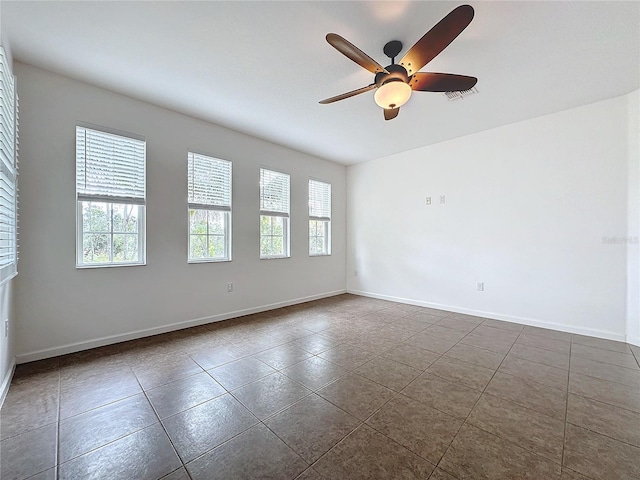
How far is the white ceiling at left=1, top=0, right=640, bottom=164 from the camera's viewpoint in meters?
1.98

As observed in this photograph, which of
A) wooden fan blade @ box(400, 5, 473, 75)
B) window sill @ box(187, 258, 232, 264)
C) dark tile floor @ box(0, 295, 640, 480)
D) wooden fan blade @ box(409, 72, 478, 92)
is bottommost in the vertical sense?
dark tile floor @ box(0, 295, 640, 480)

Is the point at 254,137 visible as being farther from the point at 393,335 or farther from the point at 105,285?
the point at 393,335

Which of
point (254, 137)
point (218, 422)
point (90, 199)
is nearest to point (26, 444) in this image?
point (218, 422)

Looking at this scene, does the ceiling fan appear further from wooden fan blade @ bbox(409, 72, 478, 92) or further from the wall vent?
the wall vent

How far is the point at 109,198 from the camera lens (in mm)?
3062

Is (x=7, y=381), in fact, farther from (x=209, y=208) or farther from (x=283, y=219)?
(x=283, y=219)

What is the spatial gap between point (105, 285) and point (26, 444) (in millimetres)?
1738

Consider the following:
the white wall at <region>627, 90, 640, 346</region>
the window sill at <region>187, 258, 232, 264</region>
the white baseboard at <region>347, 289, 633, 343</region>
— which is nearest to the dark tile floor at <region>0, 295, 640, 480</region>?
the white baseboard at <region>347, 289, 633, 343</region>

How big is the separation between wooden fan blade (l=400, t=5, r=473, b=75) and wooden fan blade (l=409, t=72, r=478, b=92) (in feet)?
0.30

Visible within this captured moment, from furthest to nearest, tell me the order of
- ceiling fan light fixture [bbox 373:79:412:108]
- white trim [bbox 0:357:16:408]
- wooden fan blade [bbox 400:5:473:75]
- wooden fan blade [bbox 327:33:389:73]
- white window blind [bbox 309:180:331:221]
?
white window blind [bbox 309:180:331:221] → ceiling fan light fixture [bbox 373:79:412:108] → white trim [bbox 0:357:16:408] → wooden fan blade [bbox 327:33:389:73] → wooden fan blade [bbox 400:5:473:75]

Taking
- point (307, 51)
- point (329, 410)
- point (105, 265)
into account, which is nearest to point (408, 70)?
point (307, 51)

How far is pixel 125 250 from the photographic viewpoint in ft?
10.6

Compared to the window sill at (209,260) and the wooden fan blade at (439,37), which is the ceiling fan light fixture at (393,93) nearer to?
the wooden fan blade at (439,37)

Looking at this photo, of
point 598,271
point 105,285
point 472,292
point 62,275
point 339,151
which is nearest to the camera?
point 62,275
